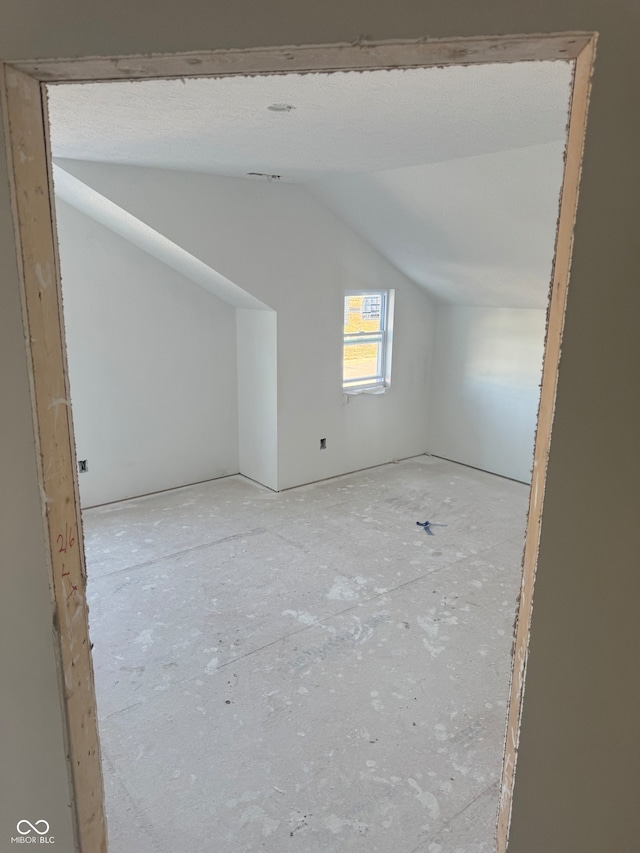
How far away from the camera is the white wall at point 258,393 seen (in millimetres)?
4633

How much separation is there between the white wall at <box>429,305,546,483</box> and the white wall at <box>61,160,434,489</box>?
0.19 metres

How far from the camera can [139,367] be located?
14.6ft

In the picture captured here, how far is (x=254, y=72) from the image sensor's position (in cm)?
88

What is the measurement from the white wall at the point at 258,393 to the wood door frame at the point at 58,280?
3.55m

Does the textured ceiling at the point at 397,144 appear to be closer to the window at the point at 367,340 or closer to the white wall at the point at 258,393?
the window at the point at 367,340

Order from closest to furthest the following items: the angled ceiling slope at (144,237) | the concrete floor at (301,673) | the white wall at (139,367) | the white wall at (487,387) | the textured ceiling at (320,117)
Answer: the textured ceiling at (320,117), the concrete floor at (301,673), the angled ceiling slope at (144,237), the white wall at (139,367), the white wall at (487,387)

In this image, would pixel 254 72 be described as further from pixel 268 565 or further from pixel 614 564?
pixel 268 565

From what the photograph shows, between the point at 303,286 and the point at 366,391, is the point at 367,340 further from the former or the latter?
the point at 303,286

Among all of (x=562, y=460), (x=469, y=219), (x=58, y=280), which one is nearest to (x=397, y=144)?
(x=469, y=219)

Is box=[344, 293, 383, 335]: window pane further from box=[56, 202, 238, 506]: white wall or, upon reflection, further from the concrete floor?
the concrete floor

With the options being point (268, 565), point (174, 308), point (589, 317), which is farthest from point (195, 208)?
point (589, 317)

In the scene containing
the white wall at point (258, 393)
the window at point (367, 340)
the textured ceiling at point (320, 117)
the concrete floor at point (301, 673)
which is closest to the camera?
the textured ceiling at point (320, 117)

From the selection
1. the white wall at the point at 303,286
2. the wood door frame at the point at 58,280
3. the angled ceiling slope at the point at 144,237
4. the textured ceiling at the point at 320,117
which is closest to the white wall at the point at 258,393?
the white wall at the point at 303,286

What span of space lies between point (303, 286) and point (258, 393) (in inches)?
39.0
